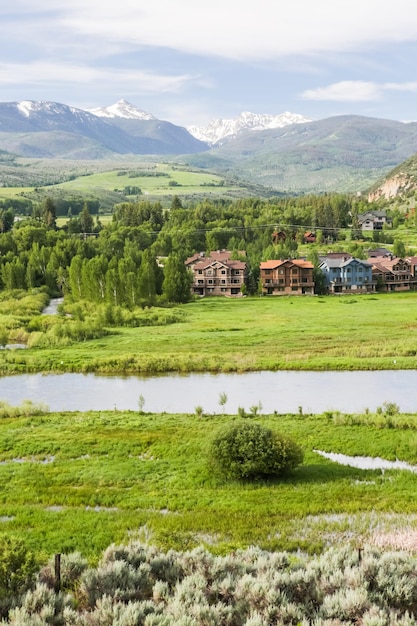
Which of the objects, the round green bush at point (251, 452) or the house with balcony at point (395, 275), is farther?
the house with balcony at point (395, 275)

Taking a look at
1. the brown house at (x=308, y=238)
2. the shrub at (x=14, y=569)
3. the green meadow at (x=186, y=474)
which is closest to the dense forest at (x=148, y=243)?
the brown house at (x=308, y=238)

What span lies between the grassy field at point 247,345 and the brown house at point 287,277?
19548 mm

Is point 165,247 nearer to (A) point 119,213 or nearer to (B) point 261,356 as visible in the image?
(A) point 119,213

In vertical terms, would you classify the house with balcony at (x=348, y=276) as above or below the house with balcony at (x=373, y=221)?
below

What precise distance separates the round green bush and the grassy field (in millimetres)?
22129

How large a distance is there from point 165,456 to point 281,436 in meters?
5.72

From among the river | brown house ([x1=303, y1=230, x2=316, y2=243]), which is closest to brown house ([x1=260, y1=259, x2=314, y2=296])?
brown house ([x1=303, y1=230, x2=316, y2=243])

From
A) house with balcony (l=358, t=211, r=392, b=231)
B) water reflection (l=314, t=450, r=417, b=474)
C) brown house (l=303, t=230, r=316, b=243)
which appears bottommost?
water reflection (l=314, t=450, r=417, b=474)

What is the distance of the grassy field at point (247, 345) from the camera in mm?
46812

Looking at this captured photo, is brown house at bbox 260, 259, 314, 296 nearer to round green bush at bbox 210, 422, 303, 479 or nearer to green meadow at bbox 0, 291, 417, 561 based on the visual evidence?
green meadow at bbox 0, 291, 417, 561

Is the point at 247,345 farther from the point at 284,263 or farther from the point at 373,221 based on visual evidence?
the point at 373,221

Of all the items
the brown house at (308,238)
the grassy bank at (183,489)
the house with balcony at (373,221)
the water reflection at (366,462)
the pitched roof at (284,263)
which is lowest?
the water reflection at (366,462)

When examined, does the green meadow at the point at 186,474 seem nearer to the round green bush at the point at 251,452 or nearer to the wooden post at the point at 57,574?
the round green bush at the point at 251,452

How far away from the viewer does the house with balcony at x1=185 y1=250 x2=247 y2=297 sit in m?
99.1
